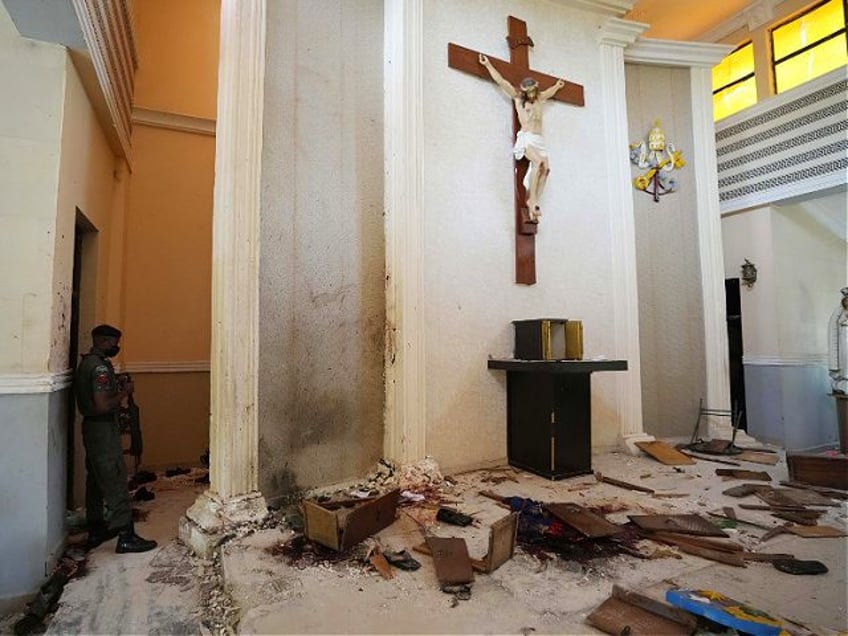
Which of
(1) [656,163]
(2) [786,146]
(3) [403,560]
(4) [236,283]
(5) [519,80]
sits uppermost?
(5) [519,80]

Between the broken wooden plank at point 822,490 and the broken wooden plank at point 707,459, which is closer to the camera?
the broken wooden plank at point 822,490

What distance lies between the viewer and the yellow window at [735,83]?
736 centimetres

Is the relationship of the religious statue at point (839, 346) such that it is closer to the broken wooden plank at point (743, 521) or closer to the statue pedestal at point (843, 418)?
the statue pedestal at point (843, 418)

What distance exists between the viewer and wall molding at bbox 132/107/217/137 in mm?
5312

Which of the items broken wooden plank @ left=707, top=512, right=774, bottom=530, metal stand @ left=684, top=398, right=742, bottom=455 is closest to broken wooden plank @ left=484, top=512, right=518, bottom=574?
broken wooden plank @ left=707, top=512, right=774, bottom=530

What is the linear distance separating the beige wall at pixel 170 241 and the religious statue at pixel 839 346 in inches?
300

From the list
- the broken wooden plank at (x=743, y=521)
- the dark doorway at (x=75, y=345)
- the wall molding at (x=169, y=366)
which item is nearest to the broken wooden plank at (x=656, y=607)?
the broken wooden plank at (x=743, y=521)

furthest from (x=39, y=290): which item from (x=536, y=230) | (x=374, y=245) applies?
(x=536, y=230)

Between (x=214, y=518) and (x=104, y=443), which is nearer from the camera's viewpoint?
(x=214, y=518)

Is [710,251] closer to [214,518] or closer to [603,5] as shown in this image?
[603,5]

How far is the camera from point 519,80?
191 inches

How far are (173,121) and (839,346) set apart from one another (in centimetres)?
838

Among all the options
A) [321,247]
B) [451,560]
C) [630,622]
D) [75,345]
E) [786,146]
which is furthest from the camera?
[786,146]

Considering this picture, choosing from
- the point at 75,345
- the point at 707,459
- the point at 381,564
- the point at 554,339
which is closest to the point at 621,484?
the point at 554,339
